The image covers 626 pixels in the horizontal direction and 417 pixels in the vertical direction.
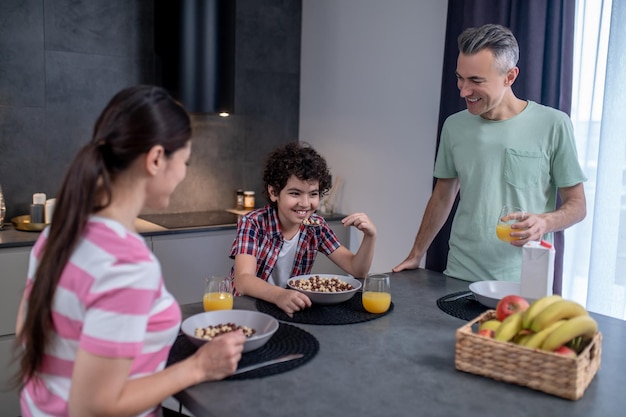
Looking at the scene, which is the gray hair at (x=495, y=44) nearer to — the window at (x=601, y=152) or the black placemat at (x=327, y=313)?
the window at (x=601, y=152)

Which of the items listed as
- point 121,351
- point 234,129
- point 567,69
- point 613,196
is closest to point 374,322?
point 121,351

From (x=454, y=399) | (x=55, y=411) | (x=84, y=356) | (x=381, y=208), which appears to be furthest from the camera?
(x=381, y=208)

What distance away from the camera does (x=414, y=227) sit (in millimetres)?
3346

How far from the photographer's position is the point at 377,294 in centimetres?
169

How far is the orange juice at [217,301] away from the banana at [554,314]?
79 centimetres

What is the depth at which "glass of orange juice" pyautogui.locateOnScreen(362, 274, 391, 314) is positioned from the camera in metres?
1.69

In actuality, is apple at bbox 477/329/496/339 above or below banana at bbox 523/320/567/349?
below

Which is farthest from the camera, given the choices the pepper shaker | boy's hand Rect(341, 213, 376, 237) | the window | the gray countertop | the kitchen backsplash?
the kitchen backsplash

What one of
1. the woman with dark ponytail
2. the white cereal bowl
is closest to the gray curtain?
the white cereal bowl

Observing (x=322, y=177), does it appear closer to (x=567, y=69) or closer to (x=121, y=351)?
(x=567, y=69)

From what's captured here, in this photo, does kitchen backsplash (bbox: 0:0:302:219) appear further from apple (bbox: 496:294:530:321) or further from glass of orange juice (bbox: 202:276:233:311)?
apple (bbox: 496:294:530:321)

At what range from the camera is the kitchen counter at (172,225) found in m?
2.82

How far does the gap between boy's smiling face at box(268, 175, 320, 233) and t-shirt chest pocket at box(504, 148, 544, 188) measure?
2.24 ft

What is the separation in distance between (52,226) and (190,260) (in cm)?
222
